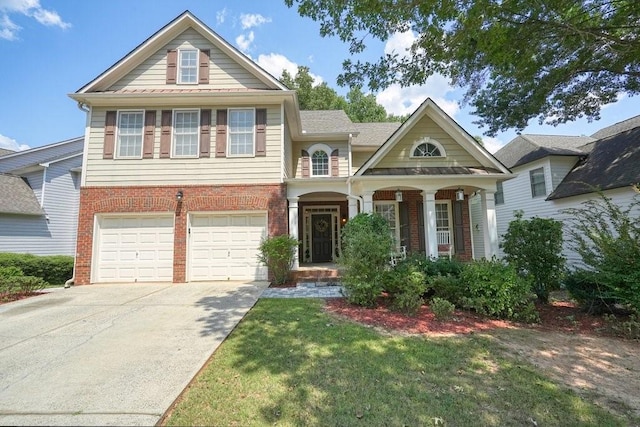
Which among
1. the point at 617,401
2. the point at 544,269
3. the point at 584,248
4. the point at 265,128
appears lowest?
→ the point at 617,401

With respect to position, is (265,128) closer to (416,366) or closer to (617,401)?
(416,366)

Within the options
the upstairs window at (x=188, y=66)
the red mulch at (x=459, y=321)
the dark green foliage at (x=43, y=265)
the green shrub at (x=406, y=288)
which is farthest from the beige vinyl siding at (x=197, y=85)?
the red mulch at (x=459, y=321)

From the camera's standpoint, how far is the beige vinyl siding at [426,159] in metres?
10.7

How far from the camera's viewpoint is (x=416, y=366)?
3670mm

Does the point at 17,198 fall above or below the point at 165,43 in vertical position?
below

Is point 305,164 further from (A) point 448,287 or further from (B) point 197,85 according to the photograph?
(A) point 448,287

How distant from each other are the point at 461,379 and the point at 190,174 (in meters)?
9.40

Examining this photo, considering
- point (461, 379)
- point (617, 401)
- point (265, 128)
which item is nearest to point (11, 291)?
point (265, 128)

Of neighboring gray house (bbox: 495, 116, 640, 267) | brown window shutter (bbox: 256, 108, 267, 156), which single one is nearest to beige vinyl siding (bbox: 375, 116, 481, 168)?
neighboring gray house (bbox: 495, 116, 640, 267)

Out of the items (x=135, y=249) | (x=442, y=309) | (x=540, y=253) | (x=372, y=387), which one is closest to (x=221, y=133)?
(x=135, y=249)

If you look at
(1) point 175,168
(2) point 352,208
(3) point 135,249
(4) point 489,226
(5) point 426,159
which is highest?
(5) point 426,159

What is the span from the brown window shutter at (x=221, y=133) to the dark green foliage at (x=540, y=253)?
29.1 feet

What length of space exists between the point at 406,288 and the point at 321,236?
7632mm

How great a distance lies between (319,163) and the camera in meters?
12.8
